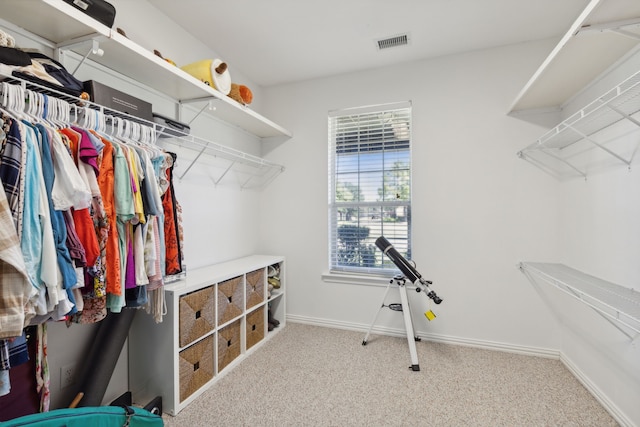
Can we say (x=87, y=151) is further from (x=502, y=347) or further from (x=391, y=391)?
(x=502, y=347)

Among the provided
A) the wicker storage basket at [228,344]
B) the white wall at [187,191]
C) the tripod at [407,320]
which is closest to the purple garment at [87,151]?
the white wall at [187,191]

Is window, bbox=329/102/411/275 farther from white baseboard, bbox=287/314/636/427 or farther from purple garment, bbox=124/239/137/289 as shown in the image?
purple garment, bbox=124/239/137/289

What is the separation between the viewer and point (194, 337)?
193cm

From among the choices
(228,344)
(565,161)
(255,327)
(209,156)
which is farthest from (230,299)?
(565,161)

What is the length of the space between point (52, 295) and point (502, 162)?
121 inches

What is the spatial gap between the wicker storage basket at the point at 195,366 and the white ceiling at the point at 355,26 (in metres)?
2.36

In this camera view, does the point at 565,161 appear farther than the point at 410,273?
No

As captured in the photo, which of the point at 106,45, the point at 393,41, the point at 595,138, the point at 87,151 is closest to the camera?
the point at 87,151

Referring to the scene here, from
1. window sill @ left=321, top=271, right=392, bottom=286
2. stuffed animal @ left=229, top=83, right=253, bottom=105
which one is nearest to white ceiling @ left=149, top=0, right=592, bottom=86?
stuffed animal @ left=229, top=83, right=253, bottom=105

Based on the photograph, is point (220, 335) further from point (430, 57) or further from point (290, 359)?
point (430, 57)

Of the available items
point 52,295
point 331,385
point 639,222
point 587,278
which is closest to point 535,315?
point 587,278

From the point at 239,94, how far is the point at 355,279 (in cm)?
205

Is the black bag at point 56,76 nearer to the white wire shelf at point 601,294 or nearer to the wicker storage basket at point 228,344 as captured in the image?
the wicker storage basket at point 228,344

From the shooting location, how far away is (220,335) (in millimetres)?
2176
